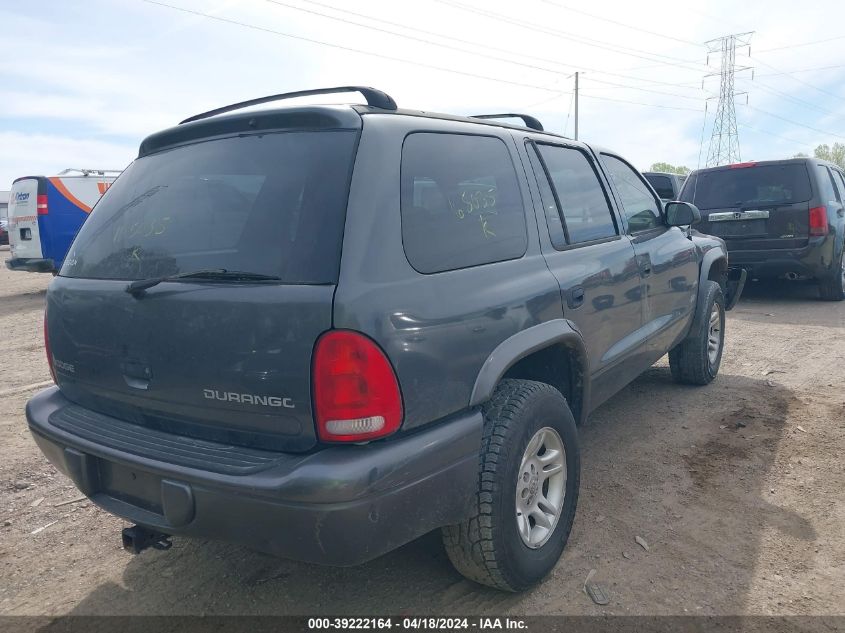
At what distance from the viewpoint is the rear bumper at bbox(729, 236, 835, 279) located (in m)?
7.89

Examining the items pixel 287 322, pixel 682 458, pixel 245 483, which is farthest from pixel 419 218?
pixel 682 458

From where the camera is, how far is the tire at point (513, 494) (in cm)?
226

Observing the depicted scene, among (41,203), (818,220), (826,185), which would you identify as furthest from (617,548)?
(41,203)

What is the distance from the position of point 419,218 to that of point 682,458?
244cm

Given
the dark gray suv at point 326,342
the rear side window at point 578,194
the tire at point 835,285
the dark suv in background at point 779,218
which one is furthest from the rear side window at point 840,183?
the dark gray suv at point 326,342

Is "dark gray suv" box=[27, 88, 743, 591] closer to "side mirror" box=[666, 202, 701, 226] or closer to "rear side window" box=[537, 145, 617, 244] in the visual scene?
"rear side window" box=[537, 145, 617, 244]

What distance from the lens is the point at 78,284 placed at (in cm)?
248

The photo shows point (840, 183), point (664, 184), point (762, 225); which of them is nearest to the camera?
point (762, 225)

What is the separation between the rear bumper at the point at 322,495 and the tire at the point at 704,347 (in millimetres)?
3126

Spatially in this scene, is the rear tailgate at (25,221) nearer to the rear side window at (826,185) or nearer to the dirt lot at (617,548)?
the dirt lot at (617,548)

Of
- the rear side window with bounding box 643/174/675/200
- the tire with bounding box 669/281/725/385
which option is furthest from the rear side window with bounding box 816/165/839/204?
the rear side window with bounding box 643/174/675/200

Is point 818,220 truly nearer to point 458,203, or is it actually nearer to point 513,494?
point 458,203

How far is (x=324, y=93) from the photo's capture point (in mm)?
2533

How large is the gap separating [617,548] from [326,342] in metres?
1.73
